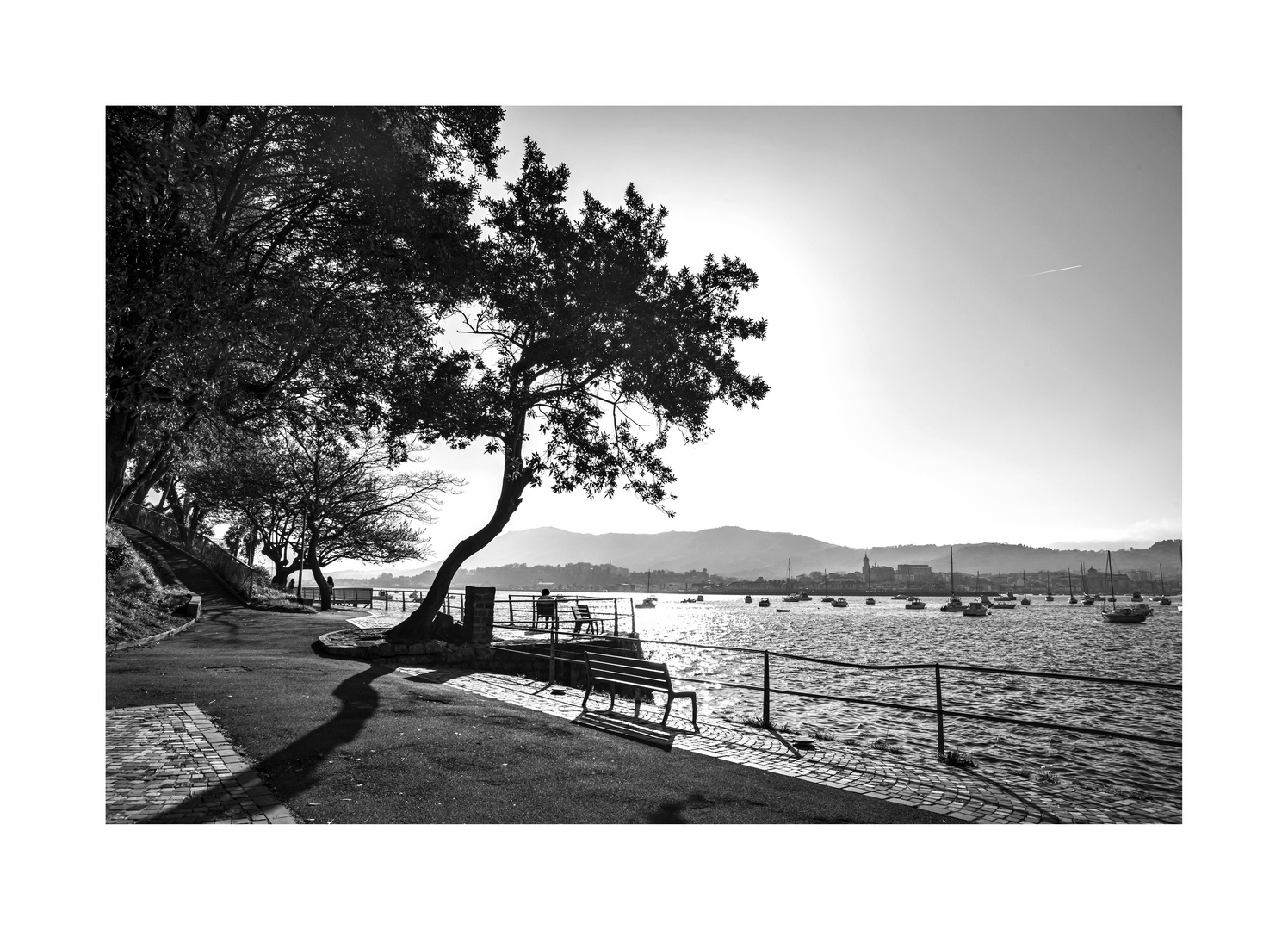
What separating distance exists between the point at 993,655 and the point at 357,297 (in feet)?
154

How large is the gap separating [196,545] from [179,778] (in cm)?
3336

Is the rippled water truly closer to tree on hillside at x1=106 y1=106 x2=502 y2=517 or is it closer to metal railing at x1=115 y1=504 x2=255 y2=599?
tree on hillside at x1=106 y1=106 x2=502 y2=517

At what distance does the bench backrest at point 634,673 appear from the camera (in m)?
8.34

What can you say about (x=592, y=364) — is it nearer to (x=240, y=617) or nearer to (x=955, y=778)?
(x=955, y=778)

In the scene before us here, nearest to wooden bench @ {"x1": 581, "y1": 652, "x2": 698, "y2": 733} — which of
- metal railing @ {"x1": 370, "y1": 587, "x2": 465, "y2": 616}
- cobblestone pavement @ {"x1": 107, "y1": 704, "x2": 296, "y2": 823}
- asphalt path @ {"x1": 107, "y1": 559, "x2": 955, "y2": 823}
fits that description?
asphalt path @ {"x1": 107, "y1": 559, "x2": 955, "y2": 823}

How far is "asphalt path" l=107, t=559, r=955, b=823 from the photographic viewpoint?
5.08 m

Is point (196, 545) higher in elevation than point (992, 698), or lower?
higher

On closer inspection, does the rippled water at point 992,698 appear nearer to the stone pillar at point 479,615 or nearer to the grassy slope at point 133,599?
the stone pillar at point 479,615

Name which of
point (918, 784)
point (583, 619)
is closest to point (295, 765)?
point (918, 784)

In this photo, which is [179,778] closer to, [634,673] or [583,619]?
[634,673]

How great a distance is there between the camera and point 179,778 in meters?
5.24

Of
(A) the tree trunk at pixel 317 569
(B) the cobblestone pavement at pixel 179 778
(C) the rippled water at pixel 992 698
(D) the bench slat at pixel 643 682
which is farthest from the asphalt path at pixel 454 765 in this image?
(A) the tree trunk at pixel 317 569

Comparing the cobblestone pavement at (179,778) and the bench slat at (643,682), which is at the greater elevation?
the cobblestone pavement at (179,778)

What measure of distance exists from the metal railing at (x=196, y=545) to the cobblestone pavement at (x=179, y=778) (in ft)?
78.5
